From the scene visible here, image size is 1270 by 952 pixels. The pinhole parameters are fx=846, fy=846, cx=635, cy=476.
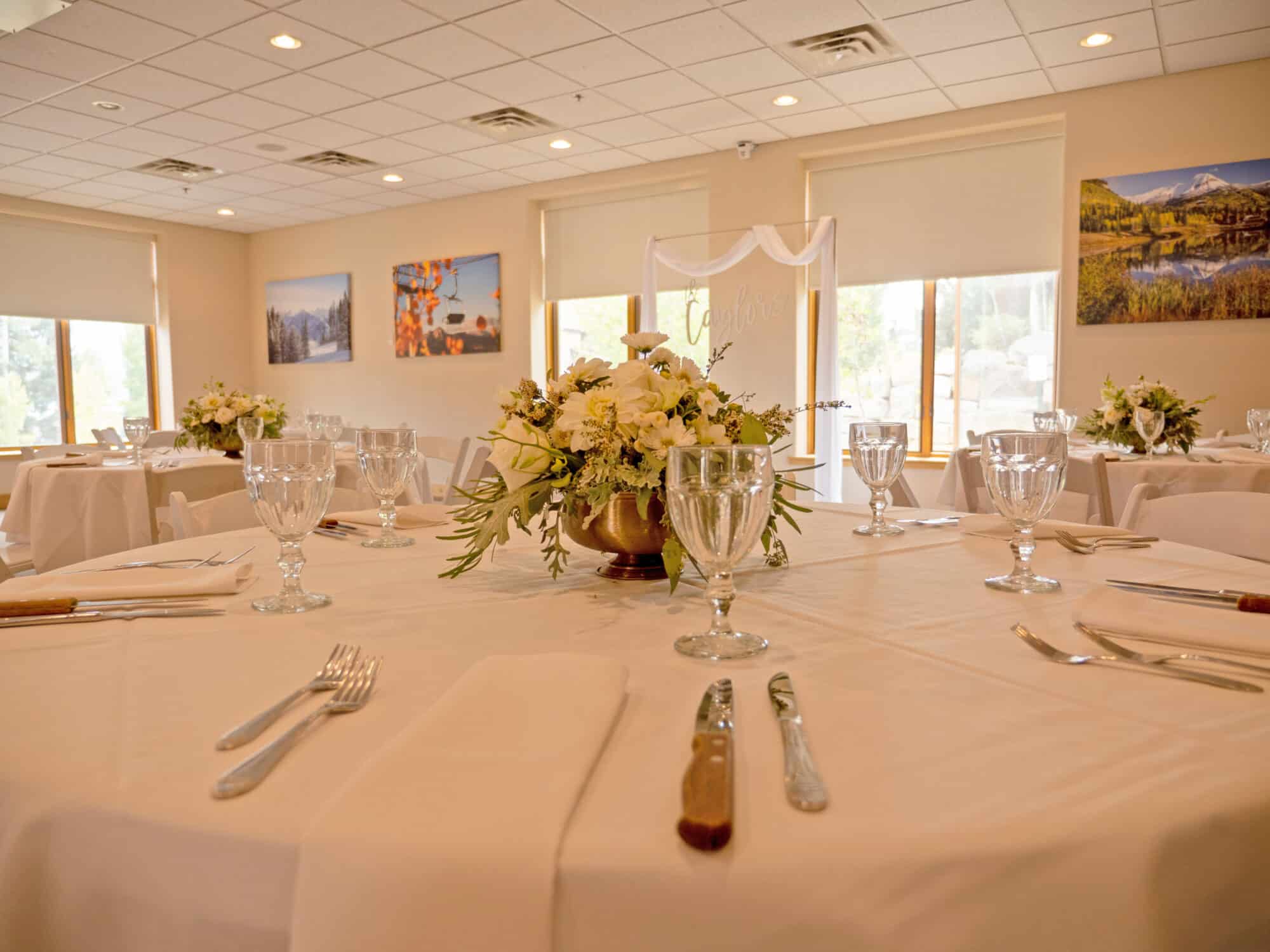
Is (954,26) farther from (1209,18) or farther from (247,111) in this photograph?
(247,111)

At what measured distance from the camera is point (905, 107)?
618cm

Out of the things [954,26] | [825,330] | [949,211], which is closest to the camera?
[954,26]

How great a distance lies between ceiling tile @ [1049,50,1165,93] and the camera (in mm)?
5297

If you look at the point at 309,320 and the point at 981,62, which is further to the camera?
the point at 309,320

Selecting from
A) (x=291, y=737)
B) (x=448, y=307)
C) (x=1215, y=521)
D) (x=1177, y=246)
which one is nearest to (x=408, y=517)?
(x=291, y=737)

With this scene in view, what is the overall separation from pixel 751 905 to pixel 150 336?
36.5 feet

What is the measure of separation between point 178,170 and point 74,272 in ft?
8.16

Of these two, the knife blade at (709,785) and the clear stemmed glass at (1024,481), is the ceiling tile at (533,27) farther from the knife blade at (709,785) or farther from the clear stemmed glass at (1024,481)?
the knife blade at (709,785)

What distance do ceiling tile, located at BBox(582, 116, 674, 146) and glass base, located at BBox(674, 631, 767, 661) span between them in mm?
6093

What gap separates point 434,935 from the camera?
485mm

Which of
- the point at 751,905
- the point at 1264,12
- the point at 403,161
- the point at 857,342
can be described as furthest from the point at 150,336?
the point at 751,905

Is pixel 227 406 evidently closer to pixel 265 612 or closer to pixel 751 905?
pixel 265 612

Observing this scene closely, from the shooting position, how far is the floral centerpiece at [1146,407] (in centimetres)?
376

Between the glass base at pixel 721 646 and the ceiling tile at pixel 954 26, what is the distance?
4773 millimetres
